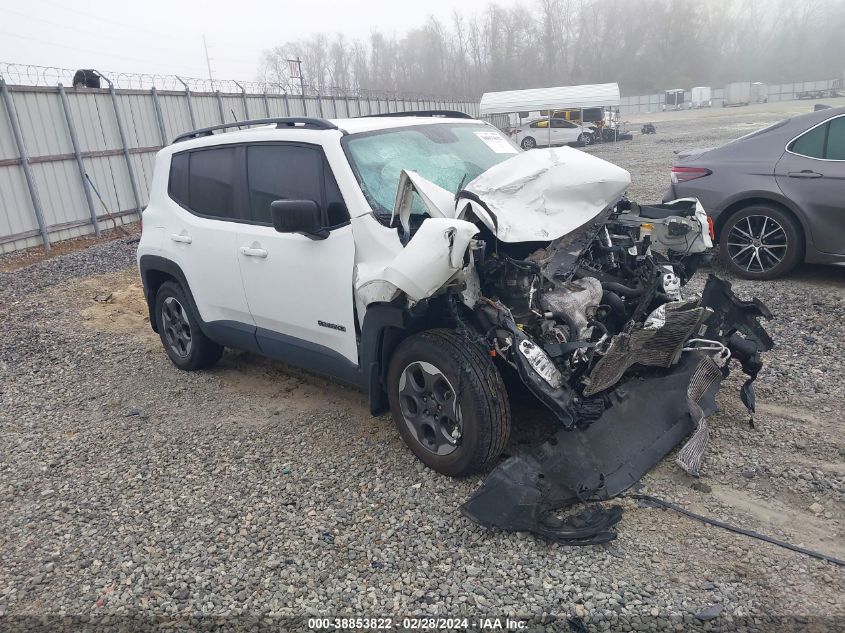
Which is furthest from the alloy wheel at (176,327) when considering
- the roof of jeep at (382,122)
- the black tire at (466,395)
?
the black tire at (466,395)

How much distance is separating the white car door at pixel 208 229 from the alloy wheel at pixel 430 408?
5.21 ft

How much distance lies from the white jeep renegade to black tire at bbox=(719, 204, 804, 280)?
8.66 ft

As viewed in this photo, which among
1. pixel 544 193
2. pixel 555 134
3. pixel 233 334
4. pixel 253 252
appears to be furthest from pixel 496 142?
pixel 555 134

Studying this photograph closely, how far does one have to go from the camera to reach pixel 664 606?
8.39 ft

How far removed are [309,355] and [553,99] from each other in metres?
29.6

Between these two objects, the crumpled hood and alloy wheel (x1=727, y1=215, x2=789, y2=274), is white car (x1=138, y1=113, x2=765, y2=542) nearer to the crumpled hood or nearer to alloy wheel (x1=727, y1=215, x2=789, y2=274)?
the crumpled hood

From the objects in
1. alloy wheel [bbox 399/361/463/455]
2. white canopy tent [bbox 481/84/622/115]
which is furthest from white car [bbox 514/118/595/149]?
alloy wheel [bbox 399/361/463/455]

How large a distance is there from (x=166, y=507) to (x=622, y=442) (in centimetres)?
252

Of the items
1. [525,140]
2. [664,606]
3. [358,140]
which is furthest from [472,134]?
[525,140]

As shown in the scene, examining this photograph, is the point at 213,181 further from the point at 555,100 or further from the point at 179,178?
the point at 555,100

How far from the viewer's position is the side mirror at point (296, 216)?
3.63 metres

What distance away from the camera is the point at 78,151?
12.7 metres

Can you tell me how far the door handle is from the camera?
423 centimetres

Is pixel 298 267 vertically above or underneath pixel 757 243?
above
